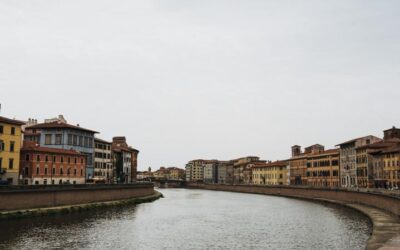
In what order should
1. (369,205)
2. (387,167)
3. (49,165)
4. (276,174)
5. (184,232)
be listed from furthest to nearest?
(276,174) → (387,167) → (49,165) → (369,205) → (184,232)

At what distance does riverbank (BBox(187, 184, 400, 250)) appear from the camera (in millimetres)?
36812

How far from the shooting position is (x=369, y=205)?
76125 mm

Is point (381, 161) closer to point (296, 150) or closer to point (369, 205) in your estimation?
point (369, 205)

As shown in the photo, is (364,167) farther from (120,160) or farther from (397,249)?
(397,249)

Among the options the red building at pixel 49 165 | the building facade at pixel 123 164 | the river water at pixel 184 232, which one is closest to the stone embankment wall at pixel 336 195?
the river water at pixel 184 232

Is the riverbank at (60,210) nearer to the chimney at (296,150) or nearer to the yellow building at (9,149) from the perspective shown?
the yellow building at (9,149)

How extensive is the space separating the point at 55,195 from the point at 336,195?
60370mm

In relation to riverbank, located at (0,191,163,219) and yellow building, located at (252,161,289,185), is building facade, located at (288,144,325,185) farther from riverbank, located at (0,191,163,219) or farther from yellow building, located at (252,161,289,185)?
riverbank, located at (0,191,163,219)

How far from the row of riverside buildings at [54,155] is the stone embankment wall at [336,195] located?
4893cm

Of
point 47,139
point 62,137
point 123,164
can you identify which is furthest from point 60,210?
point 123,164

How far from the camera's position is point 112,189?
293 feet

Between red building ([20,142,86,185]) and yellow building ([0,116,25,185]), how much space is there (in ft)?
22.0

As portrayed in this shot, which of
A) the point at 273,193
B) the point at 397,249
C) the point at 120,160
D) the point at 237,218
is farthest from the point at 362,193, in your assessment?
the point at 120,160

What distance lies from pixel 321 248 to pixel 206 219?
26.9 m
